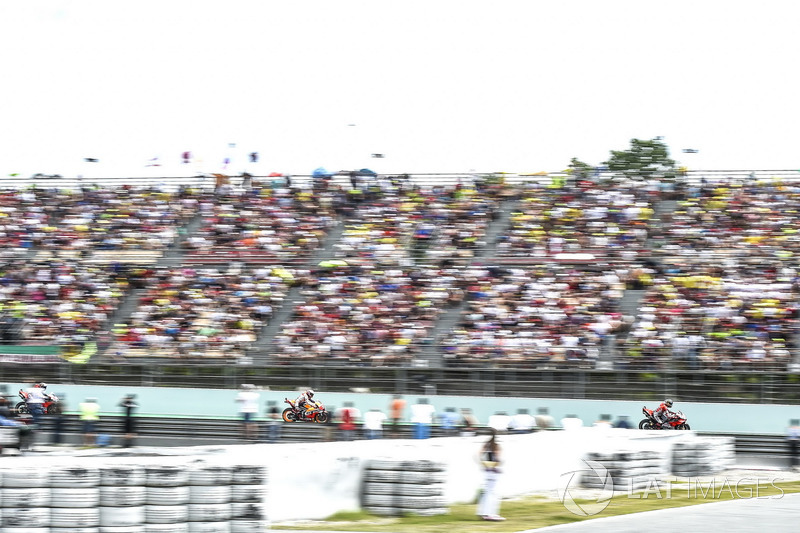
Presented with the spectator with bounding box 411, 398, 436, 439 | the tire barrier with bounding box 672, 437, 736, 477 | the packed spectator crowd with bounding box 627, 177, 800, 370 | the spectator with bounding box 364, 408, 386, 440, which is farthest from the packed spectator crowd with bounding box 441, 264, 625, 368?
the tire barrier with bounding box 672, 437, 736, 477

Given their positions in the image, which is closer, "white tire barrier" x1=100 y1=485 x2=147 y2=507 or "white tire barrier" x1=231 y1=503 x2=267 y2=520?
"white tire barrier" x1=100 y1=485 x2=147 y2=507

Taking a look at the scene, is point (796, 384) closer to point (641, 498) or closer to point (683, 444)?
point (683, 444)

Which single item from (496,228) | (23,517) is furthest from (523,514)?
(496,228)

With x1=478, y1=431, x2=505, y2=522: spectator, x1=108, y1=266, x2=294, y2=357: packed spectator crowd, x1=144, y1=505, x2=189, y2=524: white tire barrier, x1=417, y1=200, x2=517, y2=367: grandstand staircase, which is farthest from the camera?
x1=108, y1=266, x2=294, y2=357: packed spectator crowd

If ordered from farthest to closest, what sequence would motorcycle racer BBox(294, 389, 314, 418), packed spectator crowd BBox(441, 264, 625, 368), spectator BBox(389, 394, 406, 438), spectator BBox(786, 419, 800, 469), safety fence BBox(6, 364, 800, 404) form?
1. packed spectator crowd BBox(441, 264, 625, 368)
2. motorcycle racer BBox(294, 389, 314, 418)
3. safety fence BBox(6, 364, 800, 404)
4. spectator BBox(389, 394, 406, 438)
5. spectator BBox(786, 419, 800, 469)

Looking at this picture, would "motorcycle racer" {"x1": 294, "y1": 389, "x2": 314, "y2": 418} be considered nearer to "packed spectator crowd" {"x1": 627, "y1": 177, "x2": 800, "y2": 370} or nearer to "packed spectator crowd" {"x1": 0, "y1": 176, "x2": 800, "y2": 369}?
"packed spectator crowd" {"x1": 0, "y1": 176, "x2": 800, "y2": 369}

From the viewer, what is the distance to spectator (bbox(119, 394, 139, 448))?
21156 millimetres

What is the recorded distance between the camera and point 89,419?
22.6 m

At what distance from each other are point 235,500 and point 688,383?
561 inches

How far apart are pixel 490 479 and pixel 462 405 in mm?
10820

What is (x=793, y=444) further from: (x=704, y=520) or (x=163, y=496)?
(x=163, y=496)

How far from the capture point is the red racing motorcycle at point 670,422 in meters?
22.1

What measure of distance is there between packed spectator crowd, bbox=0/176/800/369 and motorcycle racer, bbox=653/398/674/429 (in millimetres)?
1200

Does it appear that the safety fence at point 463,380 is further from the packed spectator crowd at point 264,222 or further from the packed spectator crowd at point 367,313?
the packed spectator crowd at point 264,222
